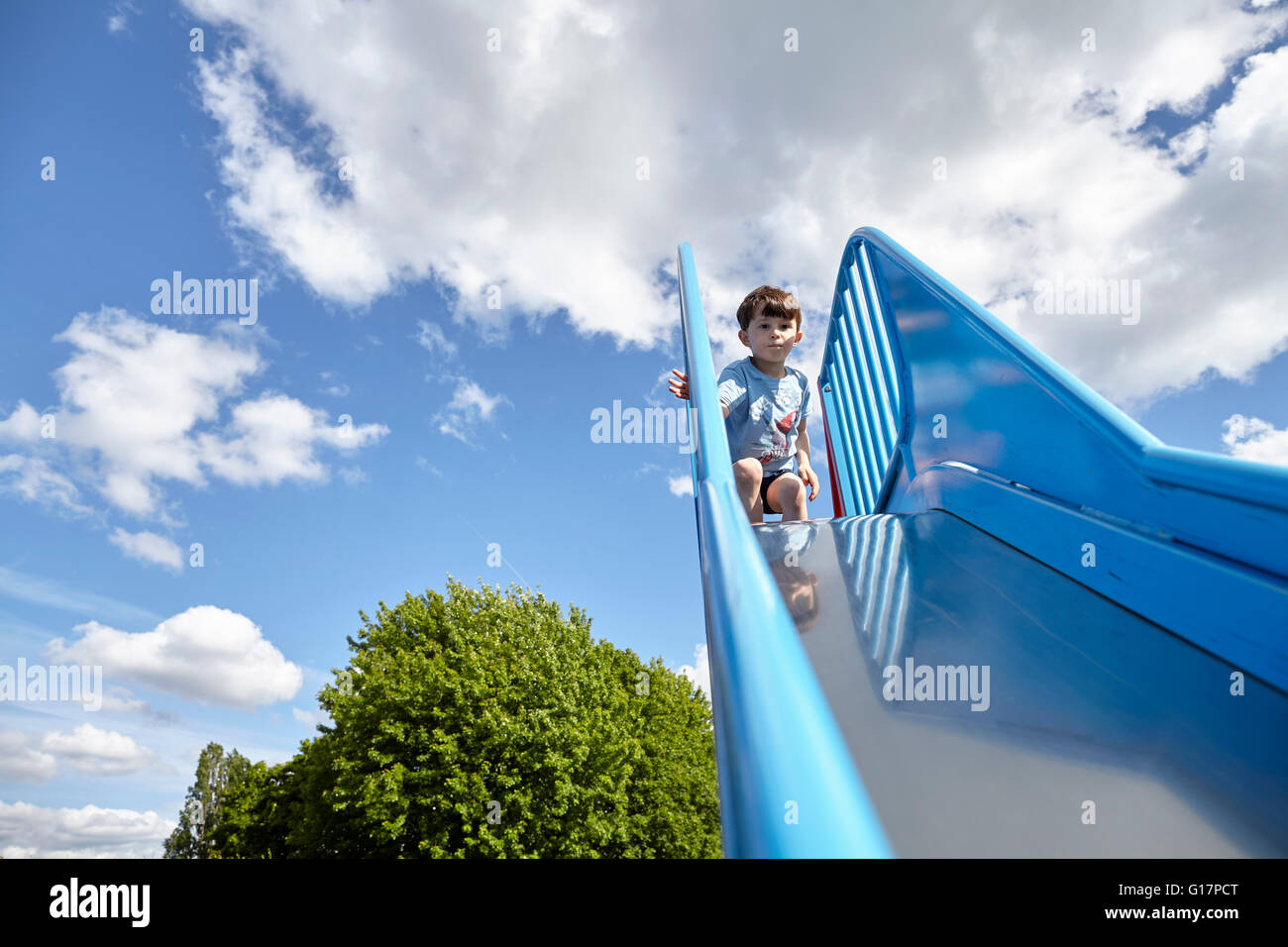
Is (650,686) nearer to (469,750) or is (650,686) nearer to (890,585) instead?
(469,750)

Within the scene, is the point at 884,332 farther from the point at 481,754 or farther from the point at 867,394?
the point at 481,754

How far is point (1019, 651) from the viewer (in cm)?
205

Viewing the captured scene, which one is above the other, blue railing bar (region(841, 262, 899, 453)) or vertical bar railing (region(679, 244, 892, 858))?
blue railing bar (region(841, 262, 899, 453))

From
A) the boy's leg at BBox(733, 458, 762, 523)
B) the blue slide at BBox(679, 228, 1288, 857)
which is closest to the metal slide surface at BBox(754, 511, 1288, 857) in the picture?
the blue slide at BBox(679, 228, 1288, 857)

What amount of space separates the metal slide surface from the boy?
8.42 feet

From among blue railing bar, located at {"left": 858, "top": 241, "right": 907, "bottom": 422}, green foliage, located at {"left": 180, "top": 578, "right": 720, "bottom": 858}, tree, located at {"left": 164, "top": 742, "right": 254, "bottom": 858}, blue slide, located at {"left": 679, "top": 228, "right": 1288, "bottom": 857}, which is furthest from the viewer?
tree, located at {"left": 164, "top": 742, "right": 254, "bottom": 858}

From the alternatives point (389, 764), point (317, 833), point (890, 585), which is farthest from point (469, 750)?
point (890, 585)

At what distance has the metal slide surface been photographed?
1.28 metres

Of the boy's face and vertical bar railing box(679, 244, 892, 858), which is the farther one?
the boy's face

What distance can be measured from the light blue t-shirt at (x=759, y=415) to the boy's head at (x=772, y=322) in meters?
0.18

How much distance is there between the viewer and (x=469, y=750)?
16.4m

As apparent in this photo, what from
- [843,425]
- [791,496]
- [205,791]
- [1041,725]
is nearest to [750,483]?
[791,496]

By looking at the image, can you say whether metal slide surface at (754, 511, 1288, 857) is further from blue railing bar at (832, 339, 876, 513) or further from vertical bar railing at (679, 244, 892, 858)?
blue railing bar at (832, 339, 876, 513)
